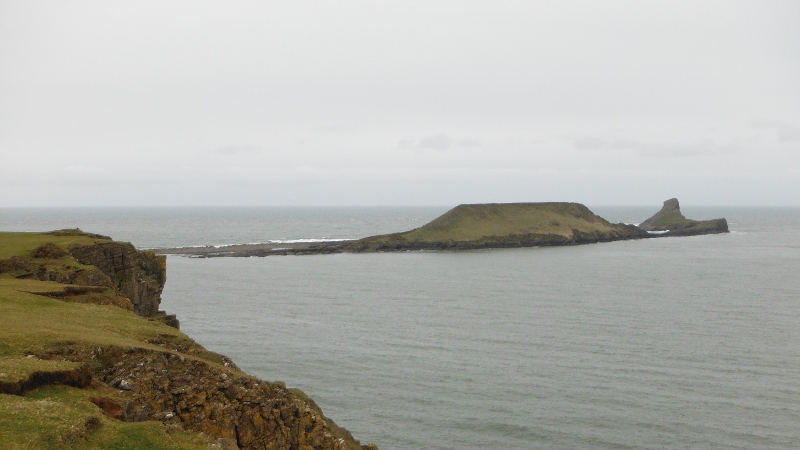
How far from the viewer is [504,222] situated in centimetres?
15225

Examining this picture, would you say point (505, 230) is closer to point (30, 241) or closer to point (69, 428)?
point (30, 241)

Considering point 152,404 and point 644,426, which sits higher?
point 152,404

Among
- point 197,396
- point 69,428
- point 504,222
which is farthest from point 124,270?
point 504,222

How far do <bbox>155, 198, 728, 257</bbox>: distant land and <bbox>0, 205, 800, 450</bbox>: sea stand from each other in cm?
4123

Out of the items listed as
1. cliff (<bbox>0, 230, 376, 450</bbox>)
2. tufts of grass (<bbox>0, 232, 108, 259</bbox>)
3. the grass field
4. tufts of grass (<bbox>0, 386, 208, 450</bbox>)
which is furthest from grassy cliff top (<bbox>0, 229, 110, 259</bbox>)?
tufts of grass (<bbox>0, 386, 208, 450</bbox>)

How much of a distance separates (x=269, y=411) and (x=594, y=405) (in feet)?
62.1

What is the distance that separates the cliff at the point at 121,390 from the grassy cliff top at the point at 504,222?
116065mm

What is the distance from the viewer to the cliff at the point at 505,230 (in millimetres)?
135750

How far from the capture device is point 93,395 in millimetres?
15430

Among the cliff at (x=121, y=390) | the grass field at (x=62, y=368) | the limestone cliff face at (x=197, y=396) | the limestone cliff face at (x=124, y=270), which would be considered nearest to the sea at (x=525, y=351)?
the limestone cliff face at (x=124, y=270)

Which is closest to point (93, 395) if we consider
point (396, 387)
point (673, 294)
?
point (396, 387)

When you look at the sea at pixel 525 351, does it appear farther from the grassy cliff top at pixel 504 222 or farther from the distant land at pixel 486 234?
the grassy cliff top at pixel 504 222

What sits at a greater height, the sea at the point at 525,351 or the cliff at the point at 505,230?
the cliff at the point at 505,230

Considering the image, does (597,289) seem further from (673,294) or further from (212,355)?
(212,355)
